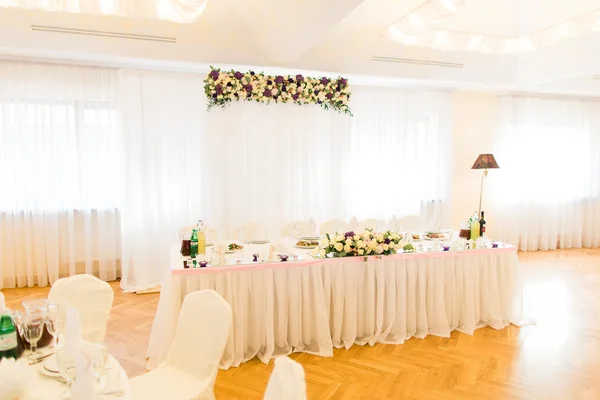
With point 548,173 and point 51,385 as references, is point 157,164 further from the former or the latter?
point 548,173

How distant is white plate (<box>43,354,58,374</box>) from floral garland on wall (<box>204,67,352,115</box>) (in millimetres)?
4071

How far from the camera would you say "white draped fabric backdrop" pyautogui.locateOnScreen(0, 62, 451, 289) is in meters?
5.12

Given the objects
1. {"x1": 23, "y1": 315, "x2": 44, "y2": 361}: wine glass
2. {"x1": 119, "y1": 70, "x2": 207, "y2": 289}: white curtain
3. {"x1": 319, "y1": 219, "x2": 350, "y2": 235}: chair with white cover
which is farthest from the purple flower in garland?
{"x1": 23, "y1": 315, "x2": 44, "y2": 361}: wine glass

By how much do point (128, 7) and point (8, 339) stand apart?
3418 mm

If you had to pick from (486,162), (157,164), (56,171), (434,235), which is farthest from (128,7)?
(486,162)

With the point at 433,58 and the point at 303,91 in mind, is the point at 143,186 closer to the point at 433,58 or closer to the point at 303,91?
the point at 303,91

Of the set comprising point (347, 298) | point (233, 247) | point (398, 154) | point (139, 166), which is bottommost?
point (347, 298)

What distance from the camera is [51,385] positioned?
5.27 ft

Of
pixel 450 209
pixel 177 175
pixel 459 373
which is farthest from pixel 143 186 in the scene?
pixel 450 209

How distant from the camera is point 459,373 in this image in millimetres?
3225

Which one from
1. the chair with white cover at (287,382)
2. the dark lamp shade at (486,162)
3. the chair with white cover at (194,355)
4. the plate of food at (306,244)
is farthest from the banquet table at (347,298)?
the dark lamp shade at (486,162)

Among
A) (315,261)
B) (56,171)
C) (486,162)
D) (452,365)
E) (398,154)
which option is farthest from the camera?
(398,154)

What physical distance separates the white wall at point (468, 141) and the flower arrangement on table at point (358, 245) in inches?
149

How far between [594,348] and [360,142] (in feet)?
12.3
